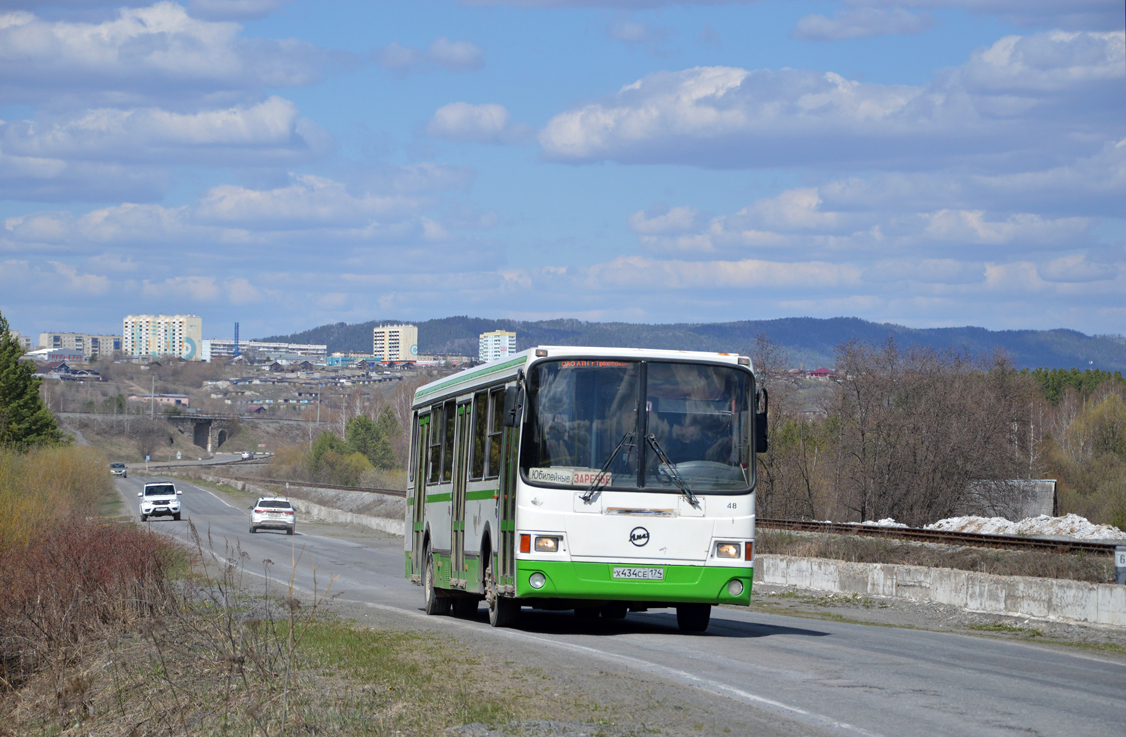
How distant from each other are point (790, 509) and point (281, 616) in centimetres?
5029

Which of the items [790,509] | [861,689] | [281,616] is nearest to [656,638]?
[861,689]

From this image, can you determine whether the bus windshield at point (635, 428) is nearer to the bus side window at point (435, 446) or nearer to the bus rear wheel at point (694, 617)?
the bus rear wheel at point (694, 617)

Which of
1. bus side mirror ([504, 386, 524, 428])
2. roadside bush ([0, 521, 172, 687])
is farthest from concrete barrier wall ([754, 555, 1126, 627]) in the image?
roadside bush ([0, 521, 172, 687])

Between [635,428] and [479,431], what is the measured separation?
2.84m

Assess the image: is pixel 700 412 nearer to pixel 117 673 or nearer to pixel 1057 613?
pixel 117 673

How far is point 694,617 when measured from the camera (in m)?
15.1

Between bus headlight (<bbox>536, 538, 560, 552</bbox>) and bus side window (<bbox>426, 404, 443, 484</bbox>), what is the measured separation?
16.2ft

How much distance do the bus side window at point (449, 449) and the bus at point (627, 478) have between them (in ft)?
9.80

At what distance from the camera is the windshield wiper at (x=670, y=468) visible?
45.1ft

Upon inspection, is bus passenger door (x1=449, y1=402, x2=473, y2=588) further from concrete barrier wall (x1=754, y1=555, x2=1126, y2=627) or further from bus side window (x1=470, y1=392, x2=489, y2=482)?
concrete barrier wall (x1=754, y1=555, x2=1126, y2=627)

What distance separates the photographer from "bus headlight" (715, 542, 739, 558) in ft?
45.3

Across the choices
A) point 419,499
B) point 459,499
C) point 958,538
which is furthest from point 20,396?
point 459,499

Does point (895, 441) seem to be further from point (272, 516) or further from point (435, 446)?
point (435, 446)

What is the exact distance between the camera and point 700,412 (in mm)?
13953
